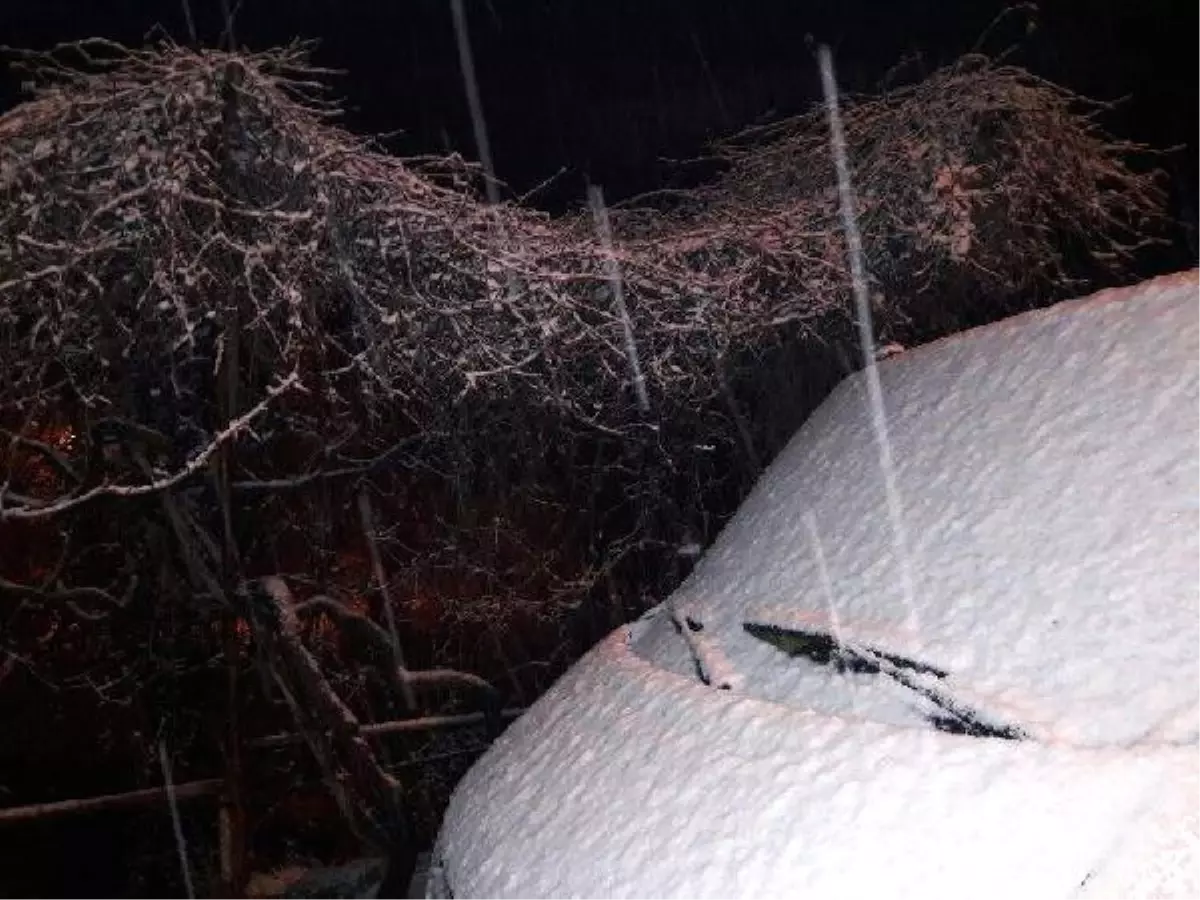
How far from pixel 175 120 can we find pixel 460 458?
8.33 ft

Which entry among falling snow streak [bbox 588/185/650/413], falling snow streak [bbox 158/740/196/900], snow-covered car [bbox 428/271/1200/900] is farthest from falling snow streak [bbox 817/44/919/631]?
falling snow streak [bbox 158/740/196/900]

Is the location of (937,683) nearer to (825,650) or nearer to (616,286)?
(825,650)

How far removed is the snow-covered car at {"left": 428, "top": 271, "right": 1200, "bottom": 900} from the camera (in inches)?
48.7

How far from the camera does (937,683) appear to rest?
4.97 feet

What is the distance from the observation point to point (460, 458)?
577 centimetres

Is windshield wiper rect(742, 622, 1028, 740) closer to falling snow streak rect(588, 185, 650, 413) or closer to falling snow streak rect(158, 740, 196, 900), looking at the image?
falling snow streak rect(588, 185, 650, 413)

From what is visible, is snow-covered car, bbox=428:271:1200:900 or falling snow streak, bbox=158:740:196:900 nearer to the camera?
snow-covered car, bbox=428:271:1200:900

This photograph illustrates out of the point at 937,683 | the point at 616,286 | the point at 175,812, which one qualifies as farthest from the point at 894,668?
the point at 175,812

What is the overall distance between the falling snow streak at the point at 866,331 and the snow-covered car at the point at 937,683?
0.01 metres

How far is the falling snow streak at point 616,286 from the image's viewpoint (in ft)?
15.2

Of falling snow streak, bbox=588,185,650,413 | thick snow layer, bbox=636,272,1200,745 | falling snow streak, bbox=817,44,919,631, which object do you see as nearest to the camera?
thick snow layer, bbox=636,272,1200,745

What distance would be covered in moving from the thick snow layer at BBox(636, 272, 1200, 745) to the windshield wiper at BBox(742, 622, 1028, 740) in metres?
0.02

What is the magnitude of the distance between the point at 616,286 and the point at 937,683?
3.46 metres

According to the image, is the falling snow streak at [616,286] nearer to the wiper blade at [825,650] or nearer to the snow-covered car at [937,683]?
the snow-covered car at [937,683]
